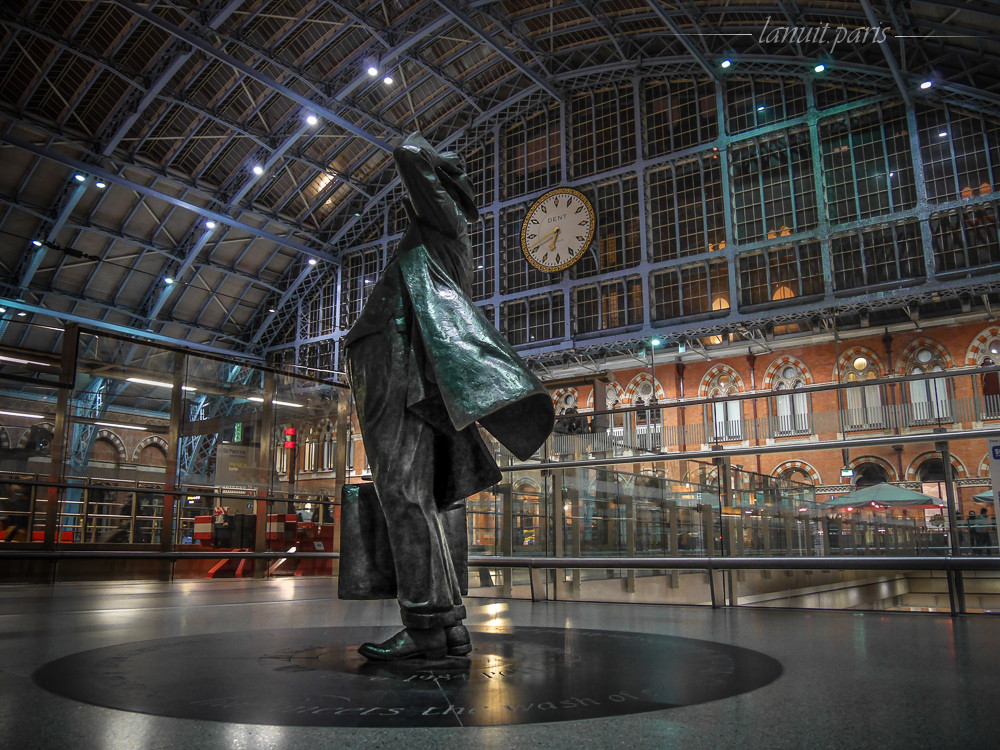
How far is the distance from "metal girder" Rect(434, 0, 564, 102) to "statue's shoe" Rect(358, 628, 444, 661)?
22.1m

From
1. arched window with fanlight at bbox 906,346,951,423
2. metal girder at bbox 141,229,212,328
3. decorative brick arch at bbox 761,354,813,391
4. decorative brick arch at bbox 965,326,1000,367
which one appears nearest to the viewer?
arched window with fanlight at bbox 906,346,951,423

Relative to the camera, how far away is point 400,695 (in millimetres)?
1951

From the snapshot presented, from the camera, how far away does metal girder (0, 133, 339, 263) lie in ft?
76.1

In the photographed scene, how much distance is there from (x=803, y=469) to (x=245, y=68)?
74.2 feet

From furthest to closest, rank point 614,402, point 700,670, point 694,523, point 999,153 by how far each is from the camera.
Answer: point 614,402
point 999,153
point 694,523
point 700,670

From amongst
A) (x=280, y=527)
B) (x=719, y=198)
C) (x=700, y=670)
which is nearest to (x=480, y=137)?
(x=719, y=198)

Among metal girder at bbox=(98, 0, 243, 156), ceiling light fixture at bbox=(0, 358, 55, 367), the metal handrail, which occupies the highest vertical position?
metal girder at bbox=(98, 0, 243, 156)

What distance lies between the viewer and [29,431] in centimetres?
694

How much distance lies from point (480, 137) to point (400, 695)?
2908 centimetres

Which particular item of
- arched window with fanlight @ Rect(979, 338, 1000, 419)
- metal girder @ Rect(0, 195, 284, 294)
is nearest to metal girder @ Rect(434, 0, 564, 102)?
metal girder @ Rect(0, 195, 284, 294)

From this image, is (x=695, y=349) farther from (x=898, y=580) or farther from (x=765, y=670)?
(x=765, y=670)

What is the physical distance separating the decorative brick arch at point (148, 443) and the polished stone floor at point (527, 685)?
12.3 ft

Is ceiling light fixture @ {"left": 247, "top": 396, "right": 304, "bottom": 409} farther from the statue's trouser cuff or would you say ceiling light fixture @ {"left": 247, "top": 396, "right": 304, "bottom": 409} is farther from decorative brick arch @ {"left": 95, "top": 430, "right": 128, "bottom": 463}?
the statue's trouser cuff

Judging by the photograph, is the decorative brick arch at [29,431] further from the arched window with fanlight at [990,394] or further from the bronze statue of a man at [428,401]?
the arched window with fanlight at [990,394]
